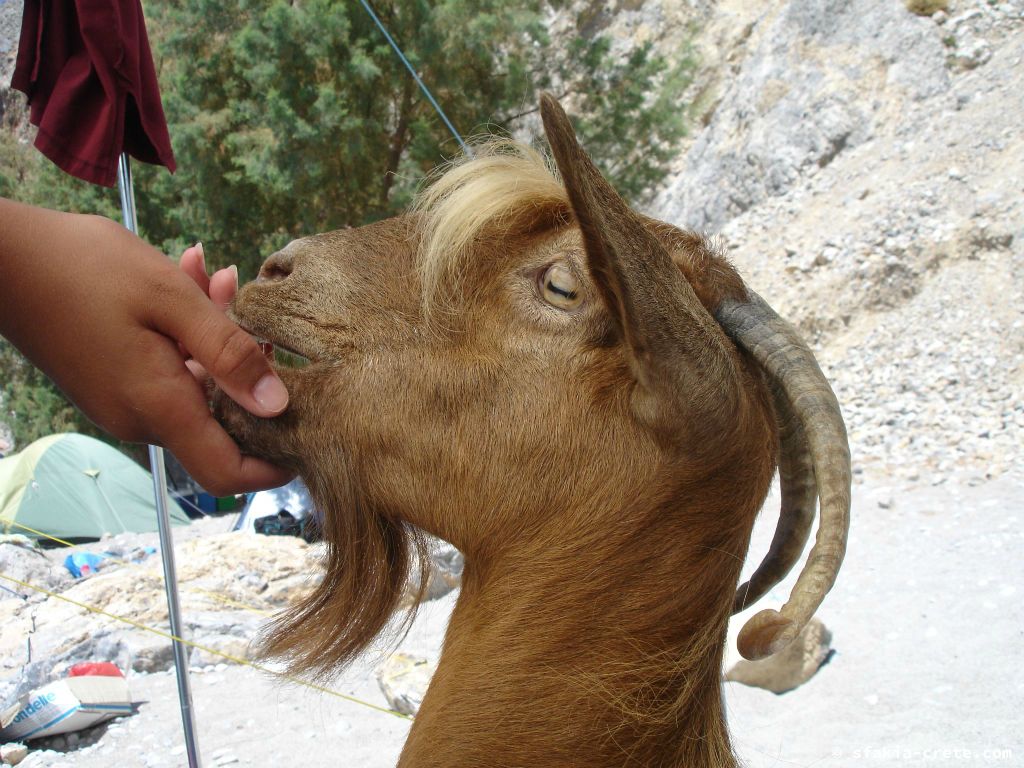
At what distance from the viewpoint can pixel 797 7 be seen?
21.5 meters

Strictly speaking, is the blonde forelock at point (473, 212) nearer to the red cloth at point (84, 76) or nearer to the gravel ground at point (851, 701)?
the red cloth at point (84, 76)

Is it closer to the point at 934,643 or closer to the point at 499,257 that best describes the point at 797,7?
the point at 934,643

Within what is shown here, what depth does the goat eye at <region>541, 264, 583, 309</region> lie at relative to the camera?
1.76 meters

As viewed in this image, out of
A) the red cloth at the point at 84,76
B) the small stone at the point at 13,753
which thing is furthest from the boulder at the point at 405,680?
the red cloth at the point at 84,76

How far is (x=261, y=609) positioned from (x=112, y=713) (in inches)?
70.1

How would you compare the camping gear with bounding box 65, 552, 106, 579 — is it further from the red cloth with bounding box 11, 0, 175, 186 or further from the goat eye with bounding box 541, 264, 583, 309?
the goat eye with bounding box 541, 264, 583, 309

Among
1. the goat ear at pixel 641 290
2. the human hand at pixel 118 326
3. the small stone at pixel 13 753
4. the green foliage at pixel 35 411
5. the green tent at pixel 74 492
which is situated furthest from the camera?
the green foliage at pixel 35 411

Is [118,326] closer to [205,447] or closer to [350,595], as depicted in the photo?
[205,447]

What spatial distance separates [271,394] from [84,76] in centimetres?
207

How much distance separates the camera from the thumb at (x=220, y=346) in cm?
171

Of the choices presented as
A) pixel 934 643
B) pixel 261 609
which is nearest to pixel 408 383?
pixel 934 643

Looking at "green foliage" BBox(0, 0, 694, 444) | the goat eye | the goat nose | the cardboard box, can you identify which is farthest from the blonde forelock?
"green foliage" BBox(0, 0, 694, 444)

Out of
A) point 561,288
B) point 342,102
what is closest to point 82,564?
point 342,102

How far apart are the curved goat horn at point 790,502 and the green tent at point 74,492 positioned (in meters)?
12.0
